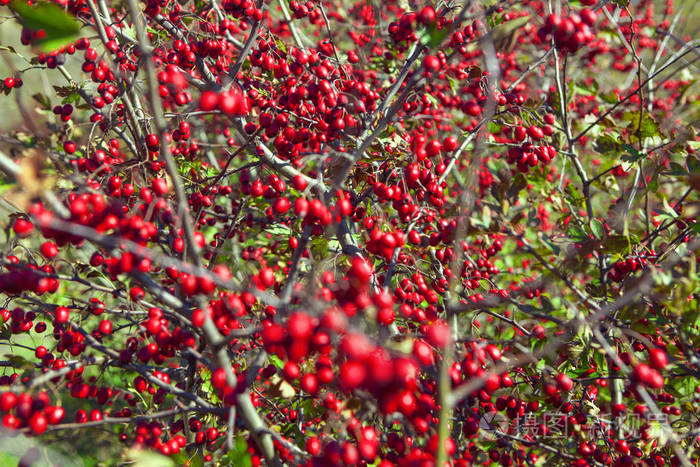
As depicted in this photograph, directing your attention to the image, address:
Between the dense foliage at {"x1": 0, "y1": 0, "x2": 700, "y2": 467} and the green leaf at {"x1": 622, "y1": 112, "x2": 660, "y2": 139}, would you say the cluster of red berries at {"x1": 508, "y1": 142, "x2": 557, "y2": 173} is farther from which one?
the green leaf at {"x1": 622, "y1": 112, "x2": 660, "y2": 139}

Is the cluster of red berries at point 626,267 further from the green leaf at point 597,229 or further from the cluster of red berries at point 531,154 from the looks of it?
the cluster of red berries at point 531,154

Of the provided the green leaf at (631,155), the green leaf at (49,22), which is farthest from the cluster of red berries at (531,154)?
the green leaf at (49,22)

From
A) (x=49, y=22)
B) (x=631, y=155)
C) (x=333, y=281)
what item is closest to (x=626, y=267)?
(x=631, y=155)

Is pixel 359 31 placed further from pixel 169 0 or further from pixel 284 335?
pixel 284 335

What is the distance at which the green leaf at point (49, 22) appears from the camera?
1268 mm

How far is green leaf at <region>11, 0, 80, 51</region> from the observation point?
1.27m

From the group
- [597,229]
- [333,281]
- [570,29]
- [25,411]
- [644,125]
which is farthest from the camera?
[644,125]

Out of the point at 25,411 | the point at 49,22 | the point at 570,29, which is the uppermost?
the point at 570,29

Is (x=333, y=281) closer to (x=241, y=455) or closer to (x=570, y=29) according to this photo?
(x=241, y=455)

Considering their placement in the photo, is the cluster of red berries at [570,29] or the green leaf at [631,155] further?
the green leaf at [631,155]

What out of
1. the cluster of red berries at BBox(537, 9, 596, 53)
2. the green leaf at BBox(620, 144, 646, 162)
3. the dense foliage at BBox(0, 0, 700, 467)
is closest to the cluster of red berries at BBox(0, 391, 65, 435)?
the dense foliage at BBox(0, 0, 700, 467)

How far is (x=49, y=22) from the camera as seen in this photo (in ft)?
4.25

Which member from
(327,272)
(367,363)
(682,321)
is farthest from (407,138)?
(367,363)

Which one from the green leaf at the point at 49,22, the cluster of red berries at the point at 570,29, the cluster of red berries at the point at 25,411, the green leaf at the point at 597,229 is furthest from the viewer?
the green leaf at the point at 597,229
